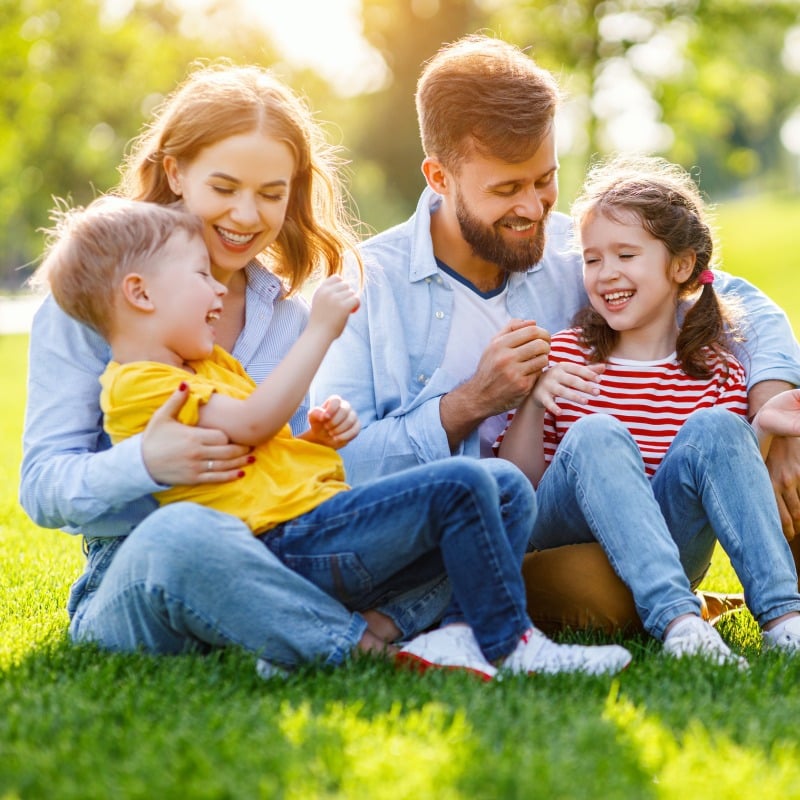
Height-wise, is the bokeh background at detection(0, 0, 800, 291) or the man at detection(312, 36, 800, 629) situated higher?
the bokeh background at detection(0, 0, 800, 291)

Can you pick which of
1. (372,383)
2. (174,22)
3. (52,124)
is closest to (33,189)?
(52,124)

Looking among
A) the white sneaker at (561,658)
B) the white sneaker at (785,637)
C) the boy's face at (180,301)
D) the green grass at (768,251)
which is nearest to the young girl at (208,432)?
the boy's face at (180,301)

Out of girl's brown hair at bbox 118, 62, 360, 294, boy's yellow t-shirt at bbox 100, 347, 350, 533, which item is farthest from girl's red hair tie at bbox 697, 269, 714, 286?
boy's yellow t-shirt at bbox 100, 347, 350, 533

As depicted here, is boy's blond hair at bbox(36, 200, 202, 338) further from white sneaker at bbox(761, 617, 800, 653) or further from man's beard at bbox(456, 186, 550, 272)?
white sneaker at bbox(761, 617, 800, 653)

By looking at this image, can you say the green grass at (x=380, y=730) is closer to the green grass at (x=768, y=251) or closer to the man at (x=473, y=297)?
the man at (x=473, y=297)

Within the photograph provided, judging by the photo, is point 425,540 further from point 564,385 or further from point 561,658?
point 564,385

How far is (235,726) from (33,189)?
3428cm

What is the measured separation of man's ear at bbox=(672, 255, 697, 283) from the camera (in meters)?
3.78

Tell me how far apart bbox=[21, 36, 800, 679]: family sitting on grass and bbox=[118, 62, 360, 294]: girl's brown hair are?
10mm

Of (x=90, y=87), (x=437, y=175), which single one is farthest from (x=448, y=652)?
(x=90, y=87)

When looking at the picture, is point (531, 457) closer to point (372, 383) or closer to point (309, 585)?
point (372, 383)

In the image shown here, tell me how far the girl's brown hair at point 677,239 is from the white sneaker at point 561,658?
3.67 feet

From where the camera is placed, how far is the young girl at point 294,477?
2.88m

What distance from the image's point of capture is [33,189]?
1347 inches
